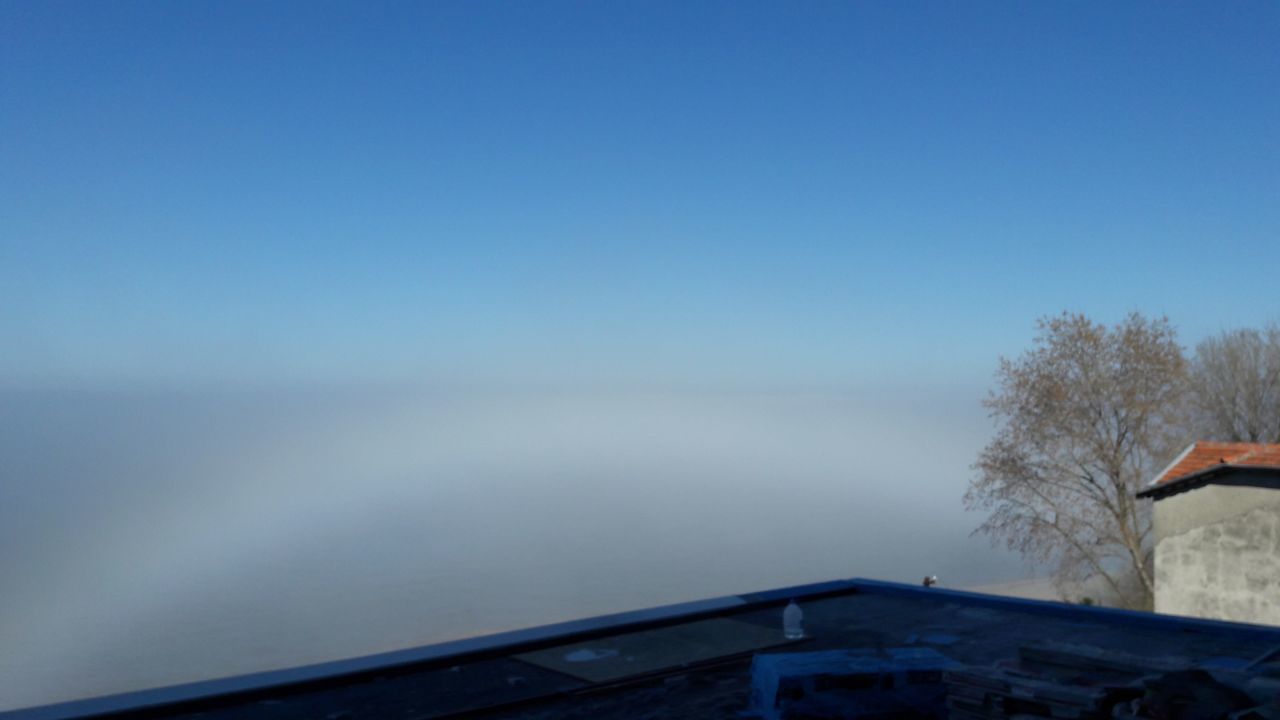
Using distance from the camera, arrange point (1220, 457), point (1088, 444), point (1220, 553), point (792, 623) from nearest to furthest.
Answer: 1. point (792, 623)
2. point (1220, 553)
3. point (1220, 457)
4. point (1088, 444)

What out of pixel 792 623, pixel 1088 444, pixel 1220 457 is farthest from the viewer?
pixel 1088 444

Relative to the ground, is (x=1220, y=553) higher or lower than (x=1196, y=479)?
lower

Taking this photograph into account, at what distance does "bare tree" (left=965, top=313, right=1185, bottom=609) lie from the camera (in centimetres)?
2072

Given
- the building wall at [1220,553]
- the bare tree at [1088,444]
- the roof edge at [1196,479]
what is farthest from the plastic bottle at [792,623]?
the bare tree at [1088,444]

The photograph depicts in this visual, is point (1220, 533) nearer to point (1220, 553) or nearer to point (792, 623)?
point (1220, 553)

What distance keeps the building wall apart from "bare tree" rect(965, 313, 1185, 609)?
871 centimetres

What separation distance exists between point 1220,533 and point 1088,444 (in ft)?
31.4

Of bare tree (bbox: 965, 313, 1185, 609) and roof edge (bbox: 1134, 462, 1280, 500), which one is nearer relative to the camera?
roof edge (bbox: 1134, 462, 1280, 500)

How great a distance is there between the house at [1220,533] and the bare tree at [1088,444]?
8.54 m

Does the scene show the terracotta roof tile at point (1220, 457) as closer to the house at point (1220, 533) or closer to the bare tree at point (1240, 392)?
the house at point (1220, 533)

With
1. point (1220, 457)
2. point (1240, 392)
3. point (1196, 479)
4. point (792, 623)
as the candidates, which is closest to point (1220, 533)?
point (1196, 479)

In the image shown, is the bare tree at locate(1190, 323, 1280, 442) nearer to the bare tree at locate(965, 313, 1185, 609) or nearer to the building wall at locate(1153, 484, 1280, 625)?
the bare tree at locate(965, 313, 1185, 609)

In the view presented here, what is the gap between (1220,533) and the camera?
38.4ft

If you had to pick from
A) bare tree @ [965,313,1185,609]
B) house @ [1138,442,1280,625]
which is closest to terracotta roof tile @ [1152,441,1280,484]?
house @ [1138,442,1280,625]
